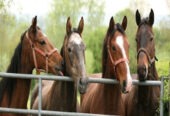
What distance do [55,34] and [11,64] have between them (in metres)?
49.5

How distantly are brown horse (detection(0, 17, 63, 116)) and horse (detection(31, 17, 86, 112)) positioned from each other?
0.25 meters

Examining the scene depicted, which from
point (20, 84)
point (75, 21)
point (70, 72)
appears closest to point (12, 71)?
point (20, 84)

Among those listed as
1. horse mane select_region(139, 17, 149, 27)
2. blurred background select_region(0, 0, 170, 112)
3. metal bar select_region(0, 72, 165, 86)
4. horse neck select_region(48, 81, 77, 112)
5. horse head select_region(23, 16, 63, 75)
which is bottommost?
horse neck select_region(48, 81, 77, 112)

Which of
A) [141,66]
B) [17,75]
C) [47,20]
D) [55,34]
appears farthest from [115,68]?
[47,20]

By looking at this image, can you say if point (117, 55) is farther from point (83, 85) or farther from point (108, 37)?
point (83, 85)

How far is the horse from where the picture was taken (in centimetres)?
719

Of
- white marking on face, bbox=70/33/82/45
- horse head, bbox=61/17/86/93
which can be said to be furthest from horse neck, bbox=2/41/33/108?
white marking on face, bbox=70/33/82/45

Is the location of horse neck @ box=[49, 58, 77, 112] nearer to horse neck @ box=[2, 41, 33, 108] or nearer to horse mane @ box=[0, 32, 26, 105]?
horse neck @ box=[2, 41, 33, 108]

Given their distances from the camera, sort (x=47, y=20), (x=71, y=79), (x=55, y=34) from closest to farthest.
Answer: (x=71, y=79)
(x=55, y=34)
(x=47, y=20)

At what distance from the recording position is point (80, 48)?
24.0ft

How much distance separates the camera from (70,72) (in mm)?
7309

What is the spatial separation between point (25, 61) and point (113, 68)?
127cm

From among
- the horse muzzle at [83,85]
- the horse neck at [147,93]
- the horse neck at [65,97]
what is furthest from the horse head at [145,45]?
the horse neck at [65,97]

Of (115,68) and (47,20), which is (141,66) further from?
(47,20)
